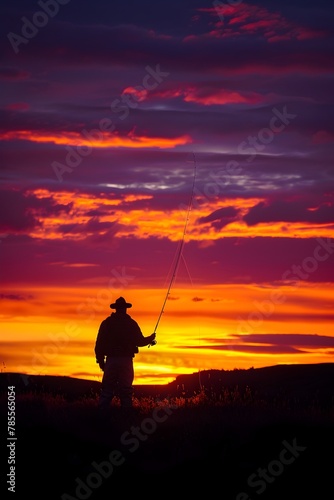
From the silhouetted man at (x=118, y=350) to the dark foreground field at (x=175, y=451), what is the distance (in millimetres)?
534

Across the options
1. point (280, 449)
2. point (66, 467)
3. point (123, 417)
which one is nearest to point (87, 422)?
point (123, 417)

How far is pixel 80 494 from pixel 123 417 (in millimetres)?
3991

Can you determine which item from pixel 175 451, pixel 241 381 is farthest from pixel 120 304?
pixel 241 381

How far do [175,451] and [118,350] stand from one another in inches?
158

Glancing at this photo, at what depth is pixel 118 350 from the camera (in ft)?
67.7

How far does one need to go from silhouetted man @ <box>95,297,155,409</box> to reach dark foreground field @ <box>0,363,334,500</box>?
534mm

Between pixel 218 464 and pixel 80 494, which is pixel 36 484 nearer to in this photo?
pixel 80 494

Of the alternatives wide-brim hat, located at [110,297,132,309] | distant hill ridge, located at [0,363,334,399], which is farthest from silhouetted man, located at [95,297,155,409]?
distant hill ridge, located at [0,363,334,399]

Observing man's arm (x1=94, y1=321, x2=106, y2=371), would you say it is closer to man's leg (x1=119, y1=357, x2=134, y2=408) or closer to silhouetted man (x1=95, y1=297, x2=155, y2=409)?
silhouetted man (x1=95, y1=297, x2=155, y2=409)

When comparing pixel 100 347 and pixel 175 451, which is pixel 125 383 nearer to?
pixel 100 347

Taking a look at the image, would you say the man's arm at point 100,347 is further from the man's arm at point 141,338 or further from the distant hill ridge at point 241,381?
the distant hill ridge at point 241,381

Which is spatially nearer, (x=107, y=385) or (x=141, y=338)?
(x=107, y=385)

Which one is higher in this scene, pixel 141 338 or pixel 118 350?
pixel 141 338

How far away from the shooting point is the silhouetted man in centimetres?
2045
